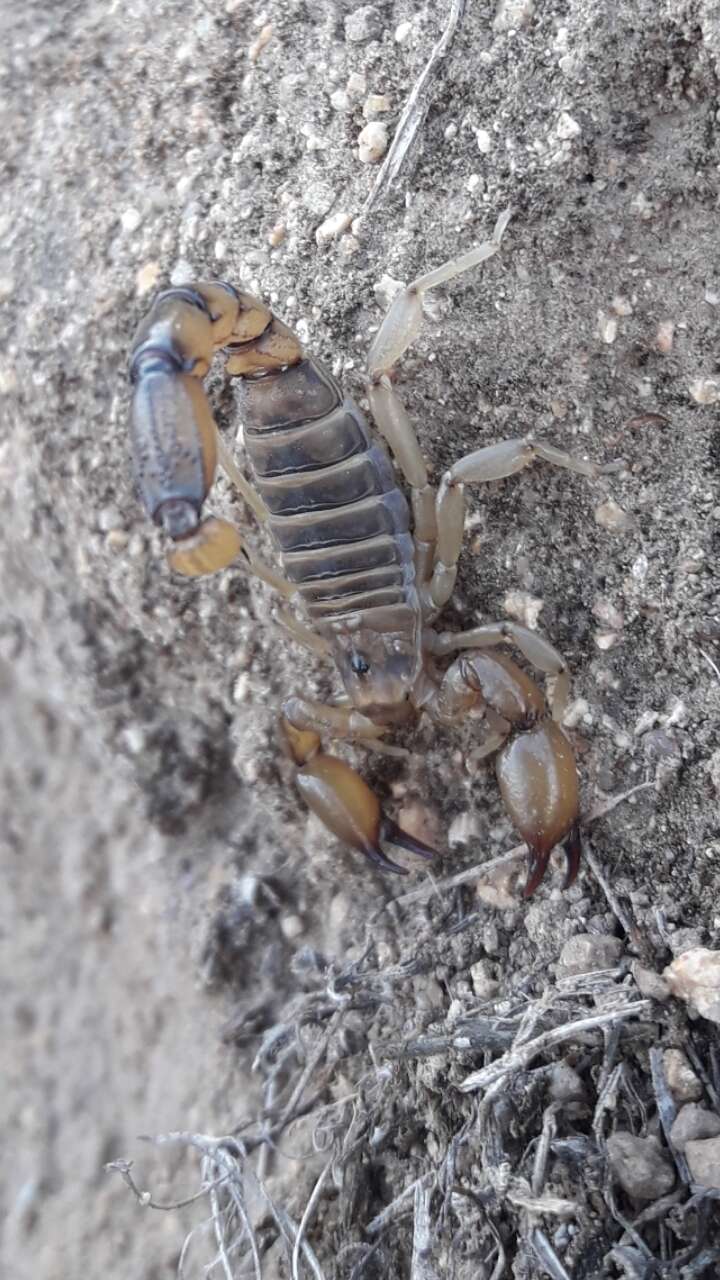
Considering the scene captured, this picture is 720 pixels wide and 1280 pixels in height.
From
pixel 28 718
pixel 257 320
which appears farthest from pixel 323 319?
pixel 28 718

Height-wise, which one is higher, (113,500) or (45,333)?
(45,333)

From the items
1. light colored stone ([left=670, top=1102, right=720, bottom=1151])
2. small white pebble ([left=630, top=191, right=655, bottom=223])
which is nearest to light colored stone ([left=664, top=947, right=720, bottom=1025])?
light colored stone ([left=670, top=1102, right=720, bottom=1151])

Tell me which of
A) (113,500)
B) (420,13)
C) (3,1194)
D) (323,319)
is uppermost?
(420,13)

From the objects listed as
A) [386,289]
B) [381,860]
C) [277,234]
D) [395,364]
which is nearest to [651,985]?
[381,860]

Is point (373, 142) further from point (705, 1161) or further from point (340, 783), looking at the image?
point (705, 1161)

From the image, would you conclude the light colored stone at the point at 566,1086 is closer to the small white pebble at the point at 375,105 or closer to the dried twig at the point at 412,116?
the dried twig at the point at 412,116

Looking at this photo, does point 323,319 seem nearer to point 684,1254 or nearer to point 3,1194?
point 684,1254

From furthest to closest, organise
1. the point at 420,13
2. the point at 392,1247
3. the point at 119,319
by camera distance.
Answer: the point at 119,319 → the point at 420,13 → the point at 392,1247
